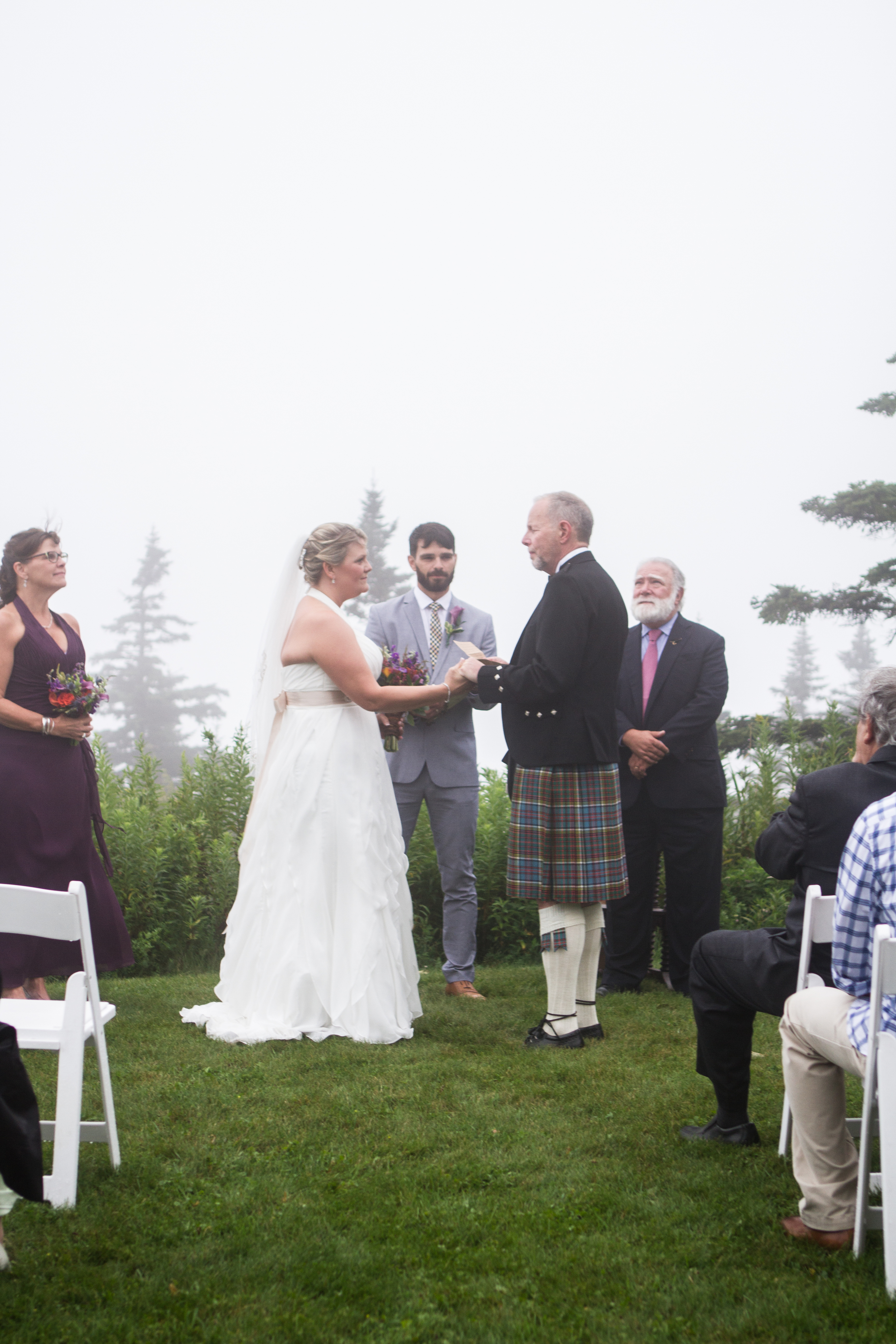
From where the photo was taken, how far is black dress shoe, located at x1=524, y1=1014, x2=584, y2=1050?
15.4 ft

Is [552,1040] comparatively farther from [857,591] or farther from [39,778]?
[857,591]

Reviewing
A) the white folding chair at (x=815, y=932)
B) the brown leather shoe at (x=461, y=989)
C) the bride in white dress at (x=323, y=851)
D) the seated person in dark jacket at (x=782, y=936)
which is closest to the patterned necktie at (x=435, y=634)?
the bride in white dress at (x=323, y=851)

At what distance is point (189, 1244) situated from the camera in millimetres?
2707

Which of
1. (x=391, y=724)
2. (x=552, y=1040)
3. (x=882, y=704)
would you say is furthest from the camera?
(x=391, y=724)

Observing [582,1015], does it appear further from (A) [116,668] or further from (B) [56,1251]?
(A) [116,668]

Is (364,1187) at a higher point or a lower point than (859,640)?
lower

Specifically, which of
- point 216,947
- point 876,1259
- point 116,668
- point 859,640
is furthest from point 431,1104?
point 859,640

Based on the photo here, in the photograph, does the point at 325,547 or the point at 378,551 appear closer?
the point at 325,547

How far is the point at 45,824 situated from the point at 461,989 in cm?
235

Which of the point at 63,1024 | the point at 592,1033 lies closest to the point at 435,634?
the point at 592,1033

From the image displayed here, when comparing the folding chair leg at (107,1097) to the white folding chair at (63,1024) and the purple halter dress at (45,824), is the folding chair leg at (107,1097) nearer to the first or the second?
the white folding chair at (63,1024)

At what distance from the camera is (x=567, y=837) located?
4773 millimetres

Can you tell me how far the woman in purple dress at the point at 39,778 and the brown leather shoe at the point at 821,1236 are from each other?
3556 millimetres

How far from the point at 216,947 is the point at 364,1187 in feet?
14.1
